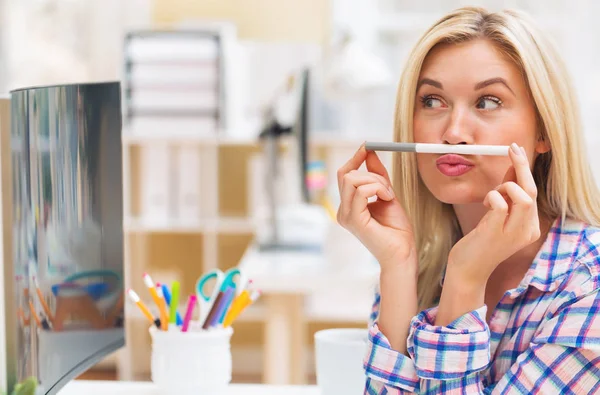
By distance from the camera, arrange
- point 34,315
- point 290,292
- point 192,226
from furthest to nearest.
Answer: point 192,226 → point 290,292 → point 34,315

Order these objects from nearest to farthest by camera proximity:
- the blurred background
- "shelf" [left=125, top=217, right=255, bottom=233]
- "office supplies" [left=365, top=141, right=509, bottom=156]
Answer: "office supplies" [left=365, top=141, right=509, bottom=156] → the blurred background → "shelf" [left=125, top=217, right=255, bottom=233]

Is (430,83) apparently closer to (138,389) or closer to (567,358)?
(567,358)

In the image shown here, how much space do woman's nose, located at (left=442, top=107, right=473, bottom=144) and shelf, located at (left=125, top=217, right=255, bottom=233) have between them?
99.3 inches

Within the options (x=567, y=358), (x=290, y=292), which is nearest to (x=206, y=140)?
(x=290, y=292)

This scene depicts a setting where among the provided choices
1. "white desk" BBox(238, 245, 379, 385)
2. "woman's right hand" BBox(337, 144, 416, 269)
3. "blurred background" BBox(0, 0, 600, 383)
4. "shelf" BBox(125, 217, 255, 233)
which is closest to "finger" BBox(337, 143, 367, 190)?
"woman's right hand" BBox(337, 144, 416, 269)

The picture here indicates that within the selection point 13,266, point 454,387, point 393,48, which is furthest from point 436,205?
point 393,48

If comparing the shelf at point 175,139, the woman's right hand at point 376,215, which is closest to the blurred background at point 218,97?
the shelf at point 175,139

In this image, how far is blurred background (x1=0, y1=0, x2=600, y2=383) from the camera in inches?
130

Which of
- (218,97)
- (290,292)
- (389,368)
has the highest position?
(218,97)

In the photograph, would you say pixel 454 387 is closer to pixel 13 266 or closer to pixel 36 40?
pixel 13 266

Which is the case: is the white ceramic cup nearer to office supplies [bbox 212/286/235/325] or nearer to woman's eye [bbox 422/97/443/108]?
office supplies [bbox 212/286/235/325]

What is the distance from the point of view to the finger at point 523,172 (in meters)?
0.92

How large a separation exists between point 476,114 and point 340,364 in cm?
36

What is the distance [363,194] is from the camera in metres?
1.02
